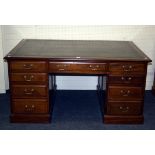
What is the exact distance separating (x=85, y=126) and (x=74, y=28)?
1.30 m

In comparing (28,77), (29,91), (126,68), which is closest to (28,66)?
(28,77)

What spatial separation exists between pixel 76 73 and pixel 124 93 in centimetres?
52

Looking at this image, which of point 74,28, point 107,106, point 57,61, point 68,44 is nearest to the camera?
point 57,61

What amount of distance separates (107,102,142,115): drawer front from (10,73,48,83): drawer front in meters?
0.72

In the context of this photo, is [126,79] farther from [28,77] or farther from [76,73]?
[28,77]

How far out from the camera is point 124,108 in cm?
266

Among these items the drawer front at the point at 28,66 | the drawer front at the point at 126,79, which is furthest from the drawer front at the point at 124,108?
the drawer front at the point at 28,66

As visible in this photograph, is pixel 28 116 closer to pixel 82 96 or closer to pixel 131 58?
pixel 82 96

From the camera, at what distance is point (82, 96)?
3453 millimetres

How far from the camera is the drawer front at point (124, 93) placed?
2604 millimetres

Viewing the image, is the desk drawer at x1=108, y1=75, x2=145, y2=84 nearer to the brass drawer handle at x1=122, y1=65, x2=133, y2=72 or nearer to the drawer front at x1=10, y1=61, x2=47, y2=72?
the brass drawer handle at x1=122, y1=65, x2=133, y2=72

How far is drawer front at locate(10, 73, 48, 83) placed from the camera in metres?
2.55

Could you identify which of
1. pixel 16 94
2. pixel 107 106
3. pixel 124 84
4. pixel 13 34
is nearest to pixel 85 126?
pixel 107 106

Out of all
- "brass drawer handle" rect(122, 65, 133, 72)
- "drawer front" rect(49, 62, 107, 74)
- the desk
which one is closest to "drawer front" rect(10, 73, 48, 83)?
the desk
